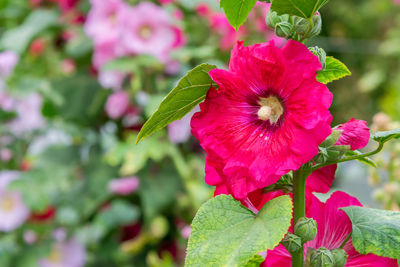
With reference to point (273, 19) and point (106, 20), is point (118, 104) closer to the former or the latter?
point (106, 20)

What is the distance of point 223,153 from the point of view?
40 cm

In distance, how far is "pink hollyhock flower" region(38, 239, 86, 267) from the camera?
156cm

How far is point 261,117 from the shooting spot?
1.38ft

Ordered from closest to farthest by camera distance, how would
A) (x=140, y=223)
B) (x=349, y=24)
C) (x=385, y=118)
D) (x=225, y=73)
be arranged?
(x=225, y=73) → (x=385, y=118) → (x=140, y=223) → (x=349, y=24)

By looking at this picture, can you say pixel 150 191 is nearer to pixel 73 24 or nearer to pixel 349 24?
pixel 73 24

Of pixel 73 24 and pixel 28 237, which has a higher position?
pixel 73 24

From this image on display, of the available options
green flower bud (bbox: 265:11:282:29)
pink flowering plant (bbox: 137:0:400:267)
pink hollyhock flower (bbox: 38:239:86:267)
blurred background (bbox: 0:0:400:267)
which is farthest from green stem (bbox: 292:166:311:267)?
pink hollyhock flower (bbox: 38:239:86:267)

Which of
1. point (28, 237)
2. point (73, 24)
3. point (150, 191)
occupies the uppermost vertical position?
point (73, 24)

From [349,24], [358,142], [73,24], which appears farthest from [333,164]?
[349,24]

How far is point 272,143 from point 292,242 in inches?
2.7

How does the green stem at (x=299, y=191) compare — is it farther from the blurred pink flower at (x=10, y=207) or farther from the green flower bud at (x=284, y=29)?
the blurred pink flower at (x=10, y=207)

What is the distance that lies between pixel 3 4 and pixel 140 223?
68cm

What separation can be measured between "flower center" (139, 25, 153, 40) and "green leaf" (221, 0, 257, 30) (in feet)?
Result: 3.27

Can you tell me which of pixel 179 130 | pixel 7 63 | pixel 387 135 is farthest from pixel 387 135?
pixel 7 63
